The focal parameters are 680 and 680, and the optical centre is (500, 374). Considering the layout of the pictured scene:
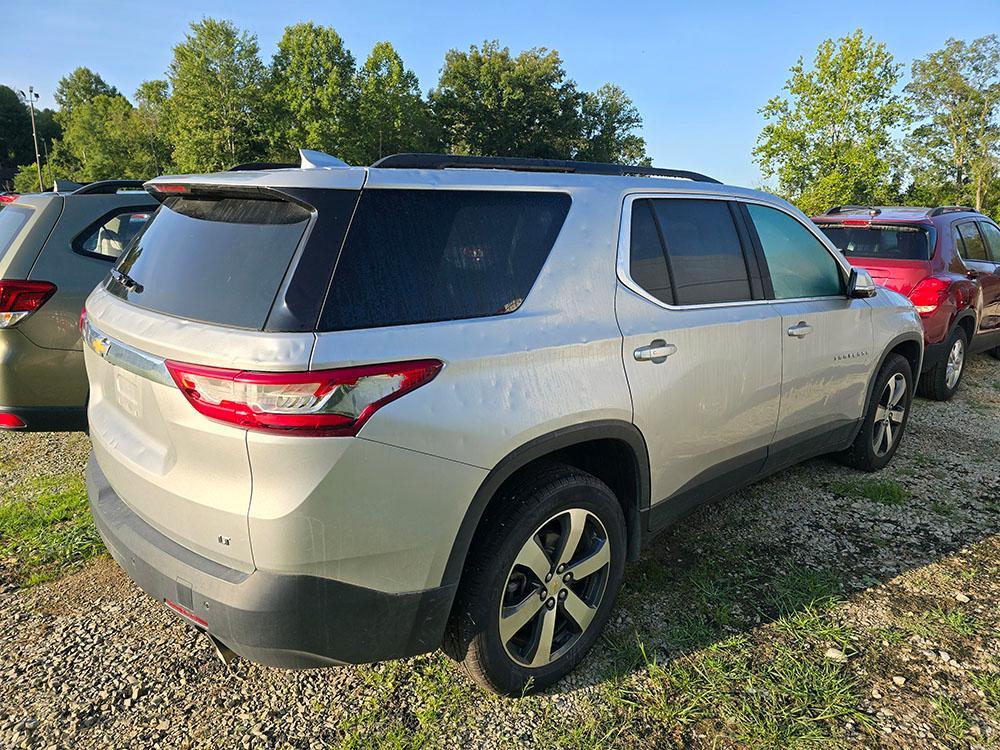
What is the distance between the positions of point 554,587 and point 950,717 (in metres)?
1.42

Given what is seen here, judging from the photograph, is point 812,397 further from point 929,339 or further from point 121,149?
point 121,149

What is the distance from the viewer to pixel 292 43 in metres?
54.2

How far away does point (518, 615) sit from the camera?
226 cm

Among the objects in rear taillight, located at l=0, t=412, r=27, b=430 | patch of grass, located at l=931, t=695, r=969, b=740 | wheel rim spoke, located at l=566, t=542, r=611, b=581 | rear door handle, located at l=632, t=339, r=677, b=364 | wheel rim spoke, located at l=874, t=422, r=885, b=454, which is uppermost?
rear door handle, located at l=632, t=339, r=677, b=364

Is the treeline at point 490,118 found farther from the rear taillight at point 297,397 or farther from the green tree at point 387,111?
the rear taillight at point 297,397

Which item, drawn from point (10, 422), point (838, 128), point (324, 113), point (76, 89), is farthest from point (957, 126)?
point (76, 89)

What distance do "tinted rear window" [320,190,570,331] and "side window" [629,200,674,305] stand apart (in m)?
0.38

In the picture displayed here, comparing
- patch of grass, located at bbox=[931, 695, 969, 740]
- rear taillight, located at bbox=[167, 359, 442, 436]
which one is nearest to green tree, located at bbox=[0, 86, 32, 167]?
rear taillight, located at bbox=[167, 359, 442, 436]

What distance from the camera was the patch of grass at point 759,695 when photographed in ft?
7.42

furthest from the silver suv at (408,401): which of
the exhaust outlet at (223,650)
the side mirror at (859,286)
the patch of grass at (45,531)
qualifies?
the side mirror at (859,286)

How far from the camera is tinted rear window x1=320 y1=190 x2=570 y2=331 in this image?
1.86 meters

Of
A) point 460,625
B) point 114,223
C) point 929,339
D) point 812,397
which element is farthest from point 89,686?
point 929,339

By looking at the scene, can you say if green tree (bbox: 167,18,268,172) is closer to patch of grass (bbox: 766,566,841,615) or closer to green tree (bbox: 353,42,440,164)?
green tree (bbox: 353,42,440,164)

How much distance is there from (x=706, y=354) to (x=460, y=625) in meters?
1.47
